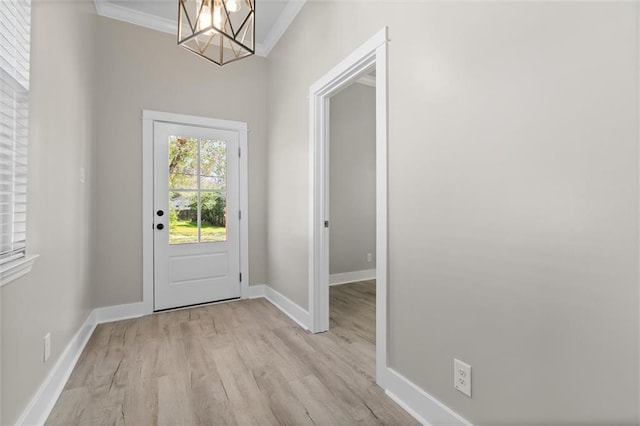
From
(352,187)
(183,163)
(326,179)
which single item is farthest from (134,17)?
(352,187)

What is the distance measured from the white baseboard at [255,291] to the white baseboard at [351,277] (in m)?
0.99

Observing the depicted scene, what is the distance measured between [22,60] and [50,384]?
160 cm

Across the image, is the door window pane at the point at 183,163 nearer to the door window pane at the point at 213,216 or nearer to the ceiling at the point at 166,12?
the door window pane at the point at 213,216

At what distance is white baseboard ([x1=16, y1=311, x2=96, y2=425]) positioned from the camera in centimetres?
140

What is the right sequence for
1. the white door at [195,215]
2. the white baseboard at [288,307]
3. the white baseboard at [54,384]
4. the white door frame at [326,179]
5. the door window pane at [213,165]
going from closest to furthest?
the white baseboard at [54,384] < the white door frame at [326,179] < the white baseboard at [288,307] < the white door at [195,215] < the door window pane at [213,165]

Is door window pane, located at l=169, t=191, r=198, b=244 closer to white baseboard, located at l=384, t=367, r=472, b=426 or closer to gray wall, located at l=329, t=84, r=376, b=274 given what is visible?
gray wall, located at l=329, t=84, r=376, b=274

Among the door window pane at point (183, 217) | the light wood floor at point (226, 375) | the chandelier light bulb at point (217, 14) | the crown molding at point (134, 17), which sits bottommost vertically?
the light wood floor at point (226, 375)

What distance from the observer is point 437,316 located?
147 centimetres

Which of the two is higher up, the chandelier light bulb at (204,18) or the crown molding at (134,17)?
the crown molding at (134,17)

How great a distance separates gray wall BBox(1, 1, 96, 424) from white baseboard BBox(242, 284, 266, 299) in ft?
4.90

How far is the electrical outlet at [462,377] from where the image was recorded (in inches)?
51.8

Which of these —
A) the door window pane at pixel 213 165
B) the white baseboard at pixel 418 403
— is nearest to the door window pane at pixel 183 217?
the door window pane at pixel 213 165

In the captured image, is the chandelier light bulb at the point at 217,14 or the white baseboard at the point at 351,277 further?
the white baseboard at the point at 351,277

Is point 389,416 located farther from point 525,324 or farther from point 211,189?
point 211,189
